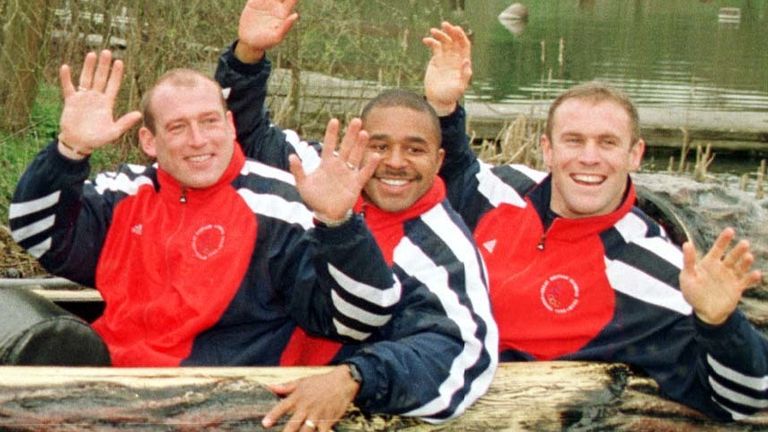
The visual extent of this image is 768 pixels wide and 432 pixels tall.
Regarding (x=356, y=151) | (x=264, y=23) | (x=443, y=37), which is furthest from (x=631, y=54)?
(x=356, y=151)

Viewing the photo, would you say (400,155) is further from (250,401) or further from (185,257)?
(250,401)

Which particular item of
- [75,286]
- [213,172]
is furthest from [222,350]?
[75,286]

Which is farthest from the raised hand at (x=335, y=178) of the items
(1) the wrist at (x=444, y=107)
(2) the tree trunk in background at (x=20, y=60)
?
(2) the tree trunk in background at (x=20, y=60)

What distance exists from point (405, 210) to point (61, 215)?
927mm

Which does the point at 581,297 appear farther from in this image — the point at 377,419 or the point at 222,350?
the point at 222,350

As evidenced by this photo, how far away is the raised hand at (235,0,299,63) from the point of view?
152 inches

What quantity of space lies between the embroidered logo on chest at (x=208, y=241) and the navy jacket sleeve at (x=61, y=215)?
322mm

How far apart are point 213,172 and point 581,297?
1.06 meters

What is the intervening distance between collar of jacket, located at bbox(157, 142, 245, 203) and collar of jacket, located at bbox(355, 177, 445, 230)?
38 centimetres

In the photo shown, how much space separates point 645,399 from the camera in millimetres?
3217

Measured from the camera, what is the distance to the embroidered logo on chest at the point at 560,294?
338 centimetres

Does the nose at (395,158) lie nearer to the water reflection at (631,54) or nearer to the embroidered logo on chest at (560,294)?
the embroidered logo on chest at (560,294)

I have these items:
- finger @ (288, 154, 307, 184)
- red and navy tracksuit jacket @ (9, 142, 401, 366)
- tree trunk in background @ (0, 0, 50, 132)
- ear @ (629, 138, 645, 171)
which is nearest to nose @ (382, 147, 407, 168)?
red and navy tracksuit jacket @ (9, 142, 401, 366)

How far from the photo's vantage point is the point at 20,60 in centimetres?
716
